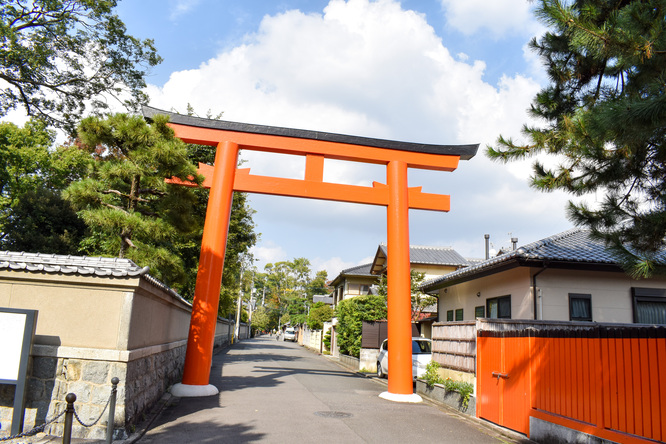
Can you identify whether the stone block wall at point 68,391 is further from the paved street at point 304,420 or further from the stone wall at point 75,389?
the paved street at point 304,420

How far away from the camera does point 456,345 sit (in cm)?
1074

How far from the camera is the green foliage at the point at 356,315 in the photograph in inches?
846

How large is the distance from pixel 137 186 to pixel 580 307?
11.8 m

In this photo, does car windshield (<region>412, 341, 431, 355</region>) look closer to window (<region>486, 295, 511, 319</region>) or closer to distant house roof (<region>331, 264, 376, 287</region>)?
window (<region>486, 295, 511, 319</region>)

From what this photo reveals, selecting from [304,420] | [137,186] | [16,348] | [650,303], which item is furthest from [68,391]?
[650,303]

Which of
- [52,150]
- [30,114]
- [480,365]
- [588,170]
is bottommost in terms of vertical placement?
[480,365]

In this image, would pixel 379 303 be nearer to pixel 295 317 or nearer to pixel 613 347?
pixel 613 347

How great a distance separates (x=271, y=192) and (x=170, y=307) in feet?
12.3

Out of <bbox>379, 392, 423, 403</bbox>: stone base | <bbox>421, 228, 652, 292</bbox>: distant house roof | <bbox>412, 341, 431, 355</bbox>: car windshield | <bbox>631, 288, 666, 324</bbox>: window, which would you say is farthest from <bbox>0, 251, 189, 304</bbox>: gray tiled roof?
<bbox>631, 288, 666, 324</bbox>: window

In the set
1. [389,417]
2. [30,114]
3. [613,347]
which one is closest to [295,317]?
[30,114]

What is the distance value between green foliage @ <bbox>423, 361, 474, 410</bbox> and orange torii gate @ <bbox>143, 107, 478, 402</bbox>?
823 mm

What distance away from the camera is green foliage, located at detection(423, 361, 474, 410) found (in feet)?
31.6

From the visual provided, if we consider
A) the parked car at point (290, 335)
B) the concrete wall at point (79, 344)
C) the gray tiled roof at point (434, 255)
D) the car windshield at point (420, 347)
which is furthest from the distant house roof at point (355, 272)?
the parked car at point (290, 335)

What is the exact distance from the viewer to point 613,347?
565 cm
